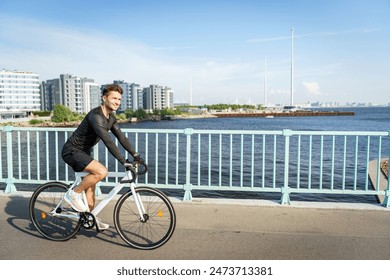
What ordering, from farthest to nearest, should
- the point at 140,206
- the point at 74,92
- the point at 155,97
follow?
the point at 155,97
the point at 74,92
the point at 140,206

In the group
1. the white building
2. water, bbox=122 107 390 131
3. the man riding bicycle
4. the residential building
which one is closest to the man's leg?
the man riding bicycle

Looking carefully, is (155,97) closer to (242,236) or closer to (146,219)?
(242,236)

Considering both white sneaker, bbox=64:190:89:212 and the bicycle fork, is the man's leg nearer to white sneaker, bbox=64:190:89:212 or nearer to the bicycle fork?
white sneaker, bbox=64:190:89:212

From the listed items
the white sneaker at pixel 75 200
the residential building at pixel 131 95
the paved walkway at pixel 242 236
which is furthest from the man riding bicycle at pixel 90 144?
the residential building at pixel 131 95

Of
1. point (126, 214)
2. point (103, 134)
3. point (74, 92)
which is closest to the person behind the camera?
point (103, 134)

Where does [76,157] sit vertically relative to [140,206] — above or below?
above

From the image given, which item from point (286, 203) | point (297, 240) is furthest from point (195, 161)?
point (297, 240)

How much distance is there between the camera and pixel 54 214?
466 centimetres

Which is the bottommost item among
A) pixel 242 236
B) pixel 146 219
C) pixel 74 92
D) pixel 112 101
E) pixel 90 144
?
pixel 242 236

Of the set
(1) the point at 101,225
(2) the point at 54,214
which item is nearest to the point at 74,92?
(2) the point at 54,214

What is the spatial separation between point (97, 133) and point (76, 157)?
1.56ft

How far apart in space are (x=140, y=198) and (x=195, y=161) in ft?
62.1

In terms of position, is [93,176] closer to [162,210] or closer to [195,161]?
[162,210]
